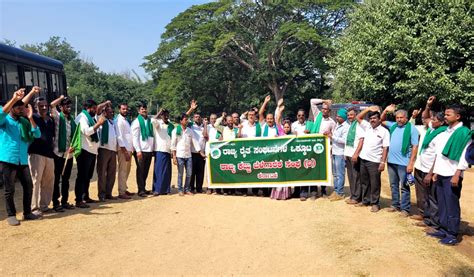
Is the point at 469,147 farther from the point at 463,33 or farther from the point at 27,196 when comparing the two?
the point at 463,33

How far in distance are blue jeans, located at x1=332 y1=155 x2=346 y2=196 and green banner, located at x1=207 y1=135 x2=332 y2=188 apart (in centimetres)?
15

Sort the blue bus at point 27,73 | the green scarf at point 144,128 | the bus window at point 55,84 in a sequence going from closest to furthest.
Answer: the green scarf at point 144,128 < the blue bus at point 27,73 < the bus window at point 55,84

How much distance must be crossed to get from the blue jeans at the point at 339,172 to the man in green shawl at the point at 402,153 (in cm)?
114

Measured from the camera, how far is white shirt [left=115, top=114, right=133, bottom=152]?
792cm

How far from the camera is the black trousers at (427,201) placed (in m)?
5.73

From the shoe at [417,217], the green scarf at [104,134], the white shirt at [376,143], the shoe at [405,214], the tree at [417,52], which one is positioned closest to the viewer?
the shoe at [417,217]

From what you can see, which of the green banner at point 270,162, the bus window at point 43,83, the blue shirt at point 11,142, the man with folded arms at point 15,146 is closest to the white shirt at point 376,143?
the green banner at point 270,162

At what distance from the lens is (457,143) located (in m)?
5.20

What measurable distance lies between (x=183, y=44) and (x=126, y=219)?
27.5 metres

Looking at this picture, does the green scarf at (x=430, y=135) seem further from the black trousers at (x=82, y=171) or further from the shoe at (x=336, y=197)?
the black trousers at (x=82, y=171)

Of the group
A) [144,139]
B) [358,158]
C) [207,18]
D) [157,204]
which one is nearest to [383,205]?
[358,158]

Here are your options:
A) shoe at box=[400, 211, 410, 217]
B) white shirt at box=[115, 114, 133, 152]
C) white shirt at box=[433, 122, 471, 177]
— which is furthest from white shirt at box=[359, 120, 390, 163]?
white shirt at box=[115, 114, 133, 152]

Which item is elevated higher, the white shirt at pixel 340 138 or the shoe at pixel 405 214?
the white shirt at pixel 340 138

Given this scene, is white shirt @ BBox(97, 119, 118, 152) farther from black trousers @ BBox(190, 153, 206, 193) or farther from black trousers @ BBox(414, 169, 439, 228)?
black trousers @ BBox(414, 169, 439, 228)
